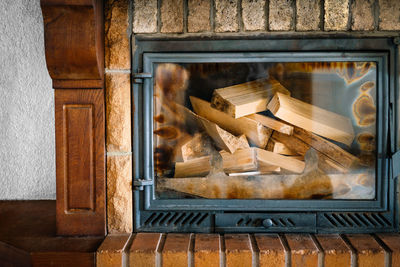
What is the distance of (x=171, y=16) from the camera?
1041 mm

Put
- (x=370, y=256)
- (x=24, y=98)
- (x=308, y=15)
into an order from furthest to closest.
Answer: (x=24, y=98) < (x=308, y=15) < (x=370, y=256)

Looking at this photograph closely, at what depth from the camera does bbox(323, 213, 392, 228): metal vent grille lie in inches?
41.7

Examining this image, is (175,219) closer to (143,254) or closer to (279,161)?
(143,254)

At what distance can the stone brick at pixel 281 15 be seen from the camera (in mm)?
1027

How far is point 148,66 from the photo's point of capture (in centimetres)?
106

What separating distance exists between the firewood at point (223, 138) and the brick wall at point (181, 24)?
34 cm

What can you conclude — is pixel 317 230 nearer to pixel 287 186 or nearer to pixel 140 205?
pixel 287 186

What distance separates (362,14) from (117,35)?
1.01 meters

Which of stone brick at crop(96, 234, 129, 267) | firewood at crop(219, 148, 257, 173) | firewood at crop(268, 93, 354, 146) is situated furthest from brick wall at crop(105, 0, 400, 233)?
firewood at crop(219, 148, 257, 173)

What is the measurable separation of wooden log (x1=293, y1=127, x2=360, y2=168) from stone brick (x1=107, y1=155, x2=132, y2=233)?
2.42 ft

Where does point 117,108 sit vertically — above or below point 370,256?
above

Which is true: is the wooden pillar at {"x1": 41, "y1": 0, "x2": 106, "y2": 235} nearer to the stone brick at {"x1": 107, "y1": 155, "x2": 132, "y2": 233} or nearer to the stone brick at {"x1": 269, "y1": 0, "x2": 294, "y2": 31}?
A: the stone brick at {"x1": 107, "y1": 155, "x2": 132, "y2": 233}

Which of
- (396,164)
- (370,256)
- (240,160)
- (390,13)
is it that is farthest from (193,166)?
(390,13)

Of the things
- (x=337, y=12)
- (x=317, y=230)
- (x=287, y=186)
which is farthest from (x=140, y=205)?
(x=337, y=12)
